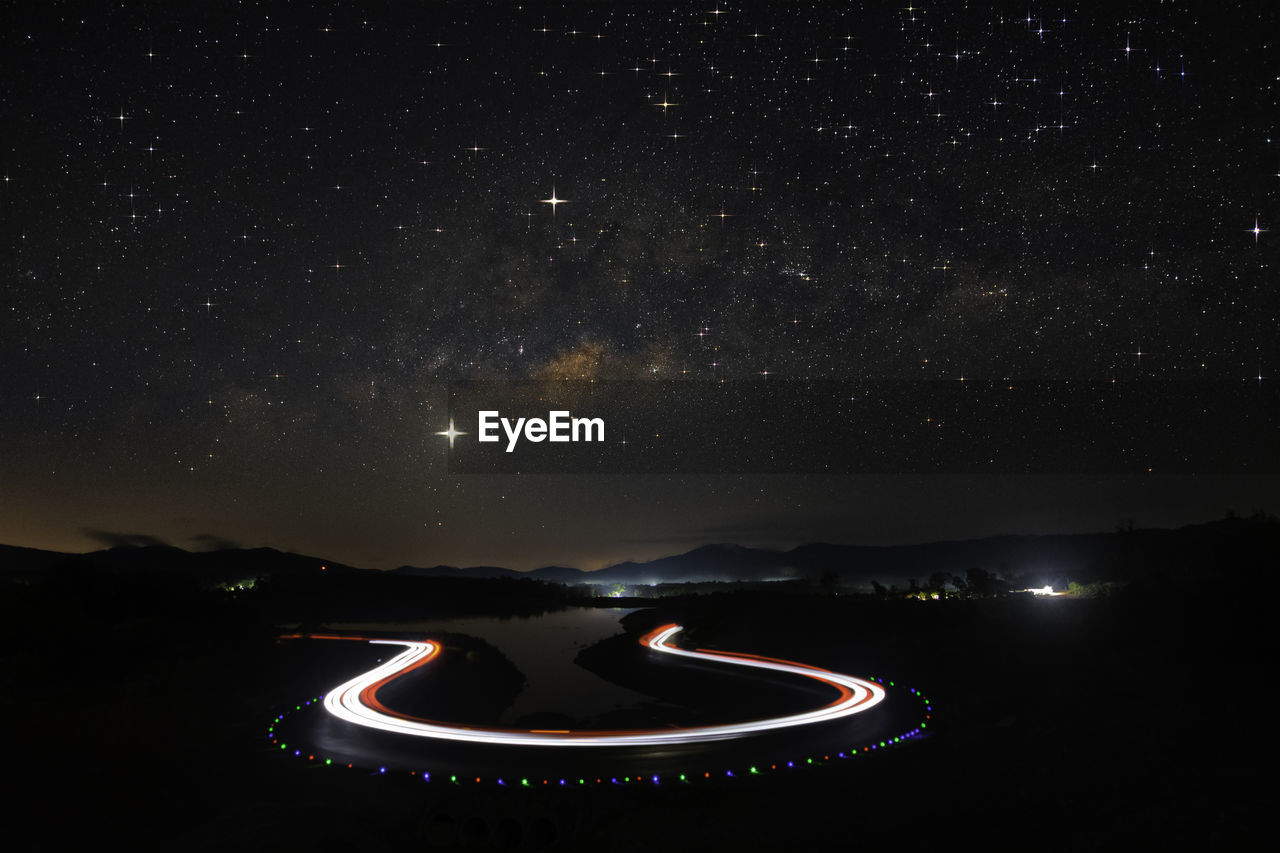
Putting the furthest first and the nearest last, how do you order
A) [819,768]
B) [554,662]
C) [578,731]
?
[554,662]
[578,731]
[819,768]

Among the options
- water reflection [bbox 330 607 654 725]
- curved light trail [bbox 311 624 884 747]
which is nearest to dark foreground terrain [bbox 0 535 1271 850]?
curved light trail [bbox 311 624 884 747]

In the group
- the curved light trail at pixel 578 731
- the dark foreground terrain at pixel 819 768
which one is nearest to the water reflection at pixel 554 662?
the curved light trail at pixel 578 731

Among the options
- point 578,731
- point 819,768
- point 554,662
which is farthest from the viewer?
point 554,662

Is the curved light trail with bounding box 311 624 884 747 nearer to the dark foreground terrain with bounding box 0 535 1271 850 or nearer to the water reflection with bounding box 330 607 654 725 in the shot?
the dark foreground terrain with bounding box 0 535 1271 850

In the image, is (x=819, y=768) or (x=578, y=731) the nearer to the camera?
(x=819, y=768)

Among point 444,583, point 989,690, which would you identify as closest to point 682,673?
point 989,690

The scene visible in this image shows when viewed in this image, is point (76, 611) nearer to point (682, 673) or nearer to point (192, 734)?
point (192, 734)

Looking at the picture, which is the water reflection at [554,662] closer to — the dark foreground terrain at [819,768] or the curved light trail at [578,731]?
the curved light trail at [578,731]

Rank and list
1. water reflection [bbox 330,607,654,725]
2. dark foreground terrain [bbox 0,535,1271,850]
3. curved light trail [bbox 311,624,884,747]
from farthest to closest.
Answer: water reflection [bbox 330,607,654,725] < curved light trail [bbox 311,624,884,747] < dark foreground terrain [bbox 0,535,1271,850]

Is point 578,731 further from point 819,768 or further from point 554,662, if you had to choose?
point 554,662

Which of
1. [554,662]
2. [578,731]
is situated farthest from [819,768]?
[554,662]
